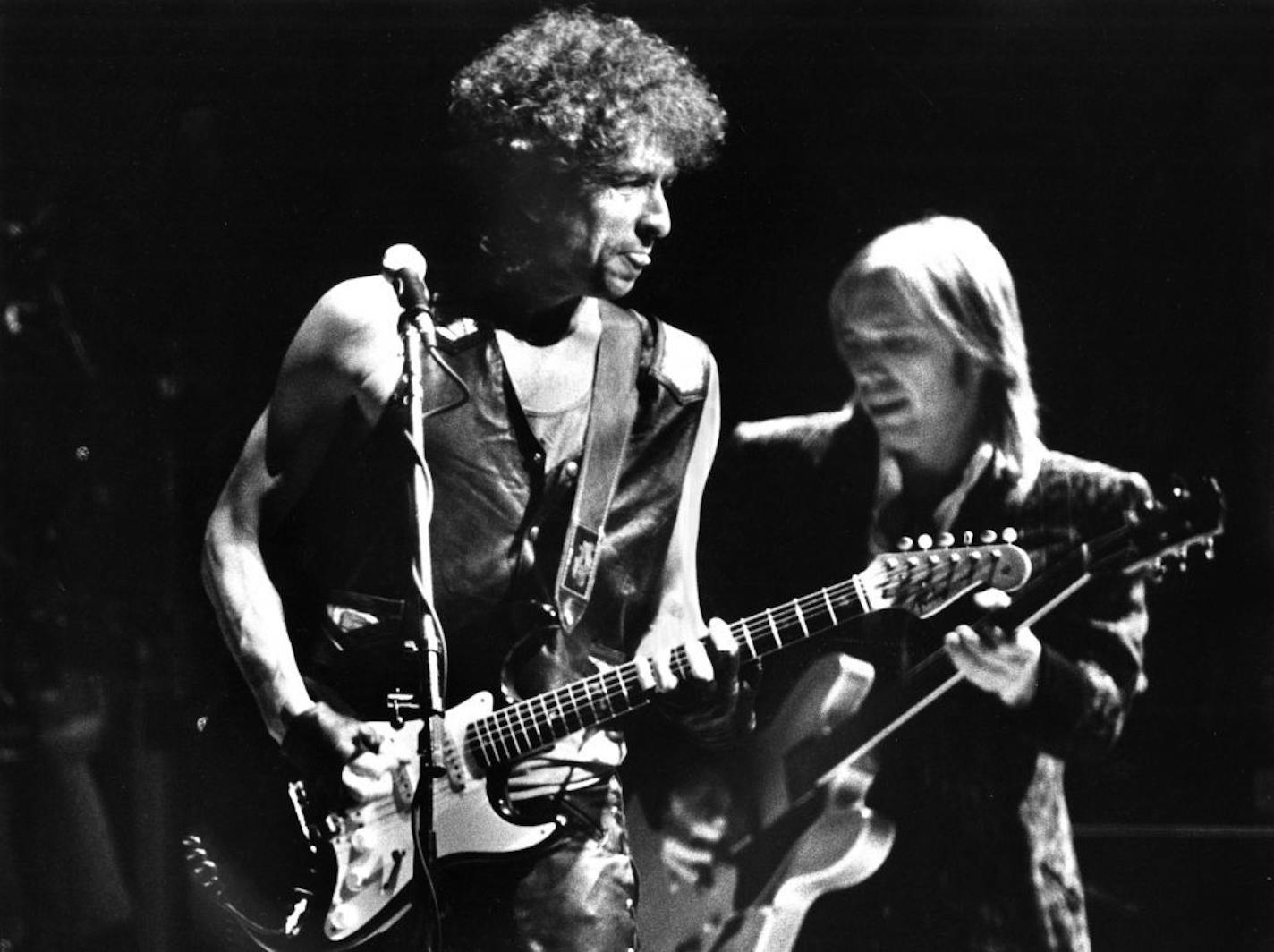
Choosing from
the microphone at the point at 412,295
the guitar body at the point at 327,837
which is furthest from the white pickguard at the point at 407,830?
the microphone at the point at 412,295

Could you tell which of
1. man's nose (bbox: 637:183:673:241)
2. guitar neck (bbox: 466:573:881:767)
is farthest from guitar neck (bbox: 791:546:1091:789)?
man's nose (bbox: 637:183:673:241)

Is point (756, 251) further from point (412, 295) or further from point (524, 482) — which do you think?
point (412, 295)

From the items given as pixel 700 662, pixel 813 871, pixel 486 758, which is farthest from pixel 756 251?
pixel 813 871

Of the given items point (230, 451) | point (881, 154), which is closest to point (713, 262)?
point (881, 154)

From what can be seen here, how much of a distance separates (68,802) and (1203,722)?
9.18 ft

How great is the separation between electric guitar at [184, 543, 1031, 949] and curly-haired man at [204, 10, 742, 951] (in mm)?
36

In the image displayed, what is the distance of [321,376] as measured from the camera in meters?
3.45

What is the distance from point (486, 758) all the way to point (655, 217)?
135 centimetres

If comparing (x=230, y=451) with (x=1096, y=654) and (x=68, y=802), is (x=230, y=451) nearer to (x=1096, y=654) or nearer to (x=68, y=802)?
(x=68, y=802)

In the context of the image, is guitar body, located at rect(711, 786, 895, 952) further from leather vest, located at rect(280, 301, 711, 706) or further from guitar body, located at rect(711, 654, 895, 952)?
leather vest, located at rect(280, 301, 711, 706)

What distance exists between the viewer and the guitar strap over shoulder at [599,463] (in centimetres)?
339

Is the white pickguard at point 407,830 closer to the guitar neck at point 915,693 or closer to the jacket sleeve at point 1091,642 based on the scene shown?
the guitar neck at point 915,693

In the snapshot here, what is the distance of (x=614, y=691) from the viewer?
3.32 metres

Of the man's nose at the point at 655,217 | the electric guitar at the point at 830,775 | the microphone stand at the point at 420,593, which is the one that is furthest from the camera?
the man's nose at the point at 655,217
